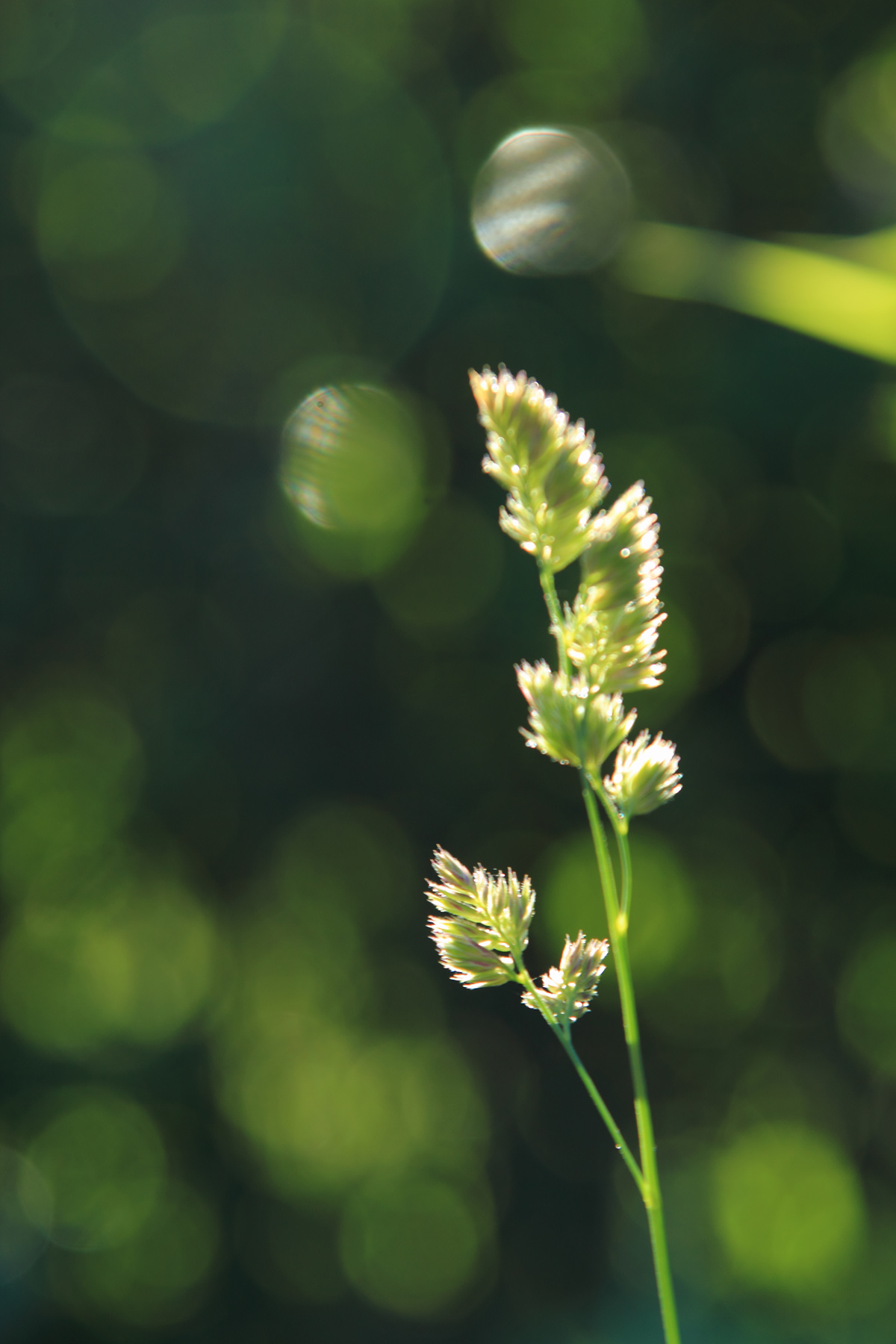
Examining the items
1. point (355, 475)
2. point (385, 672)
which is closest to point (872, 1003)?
point (385, 672)

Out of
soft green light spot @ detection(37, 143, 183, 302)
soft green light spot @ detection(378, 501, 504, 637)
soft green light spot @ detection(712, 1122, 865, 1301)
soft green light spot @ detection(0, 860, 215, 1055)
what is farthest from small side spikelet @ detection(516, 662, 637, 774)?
soft green light spot @ detection(37, 143, 183, 302)

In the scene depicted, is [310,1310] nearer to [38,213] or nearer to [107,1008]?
[107,1008]

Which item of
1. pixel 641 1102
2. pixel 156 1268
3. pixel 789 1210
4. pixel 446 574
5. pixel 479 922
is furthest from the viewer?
pixel 446 574

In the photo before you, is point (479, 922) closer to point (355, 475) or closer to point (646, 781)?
point (646, 781)

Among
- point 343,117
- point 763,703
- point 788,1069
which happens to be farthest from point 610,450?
point 788,1069

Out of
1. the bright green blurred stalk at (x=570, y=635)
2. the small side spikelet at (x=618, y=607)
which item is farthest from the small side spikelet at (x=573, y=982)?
the small side spikelet at (x=618, y=607)

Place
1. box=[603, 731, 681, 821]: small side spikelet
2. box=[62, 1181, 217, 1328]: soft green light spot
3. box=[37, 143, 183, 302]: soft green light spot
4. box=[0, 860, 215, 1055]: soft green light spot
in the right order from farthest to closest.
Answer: box=[37, 143, 183, 302]: soft green light spot, box=[0, 860, 215, 1055]: soft green light spot, box=[62, 1181, 217, 1328]: soft green light spot, box=[603, 731, 681, 821]: small side spikelet

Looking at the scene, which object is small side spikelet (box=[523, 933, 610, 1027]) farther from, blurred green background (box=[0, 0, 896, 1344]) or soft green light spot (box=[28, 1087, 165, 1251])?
soft green light spot (box=[28, 1087, 165, 1251])
